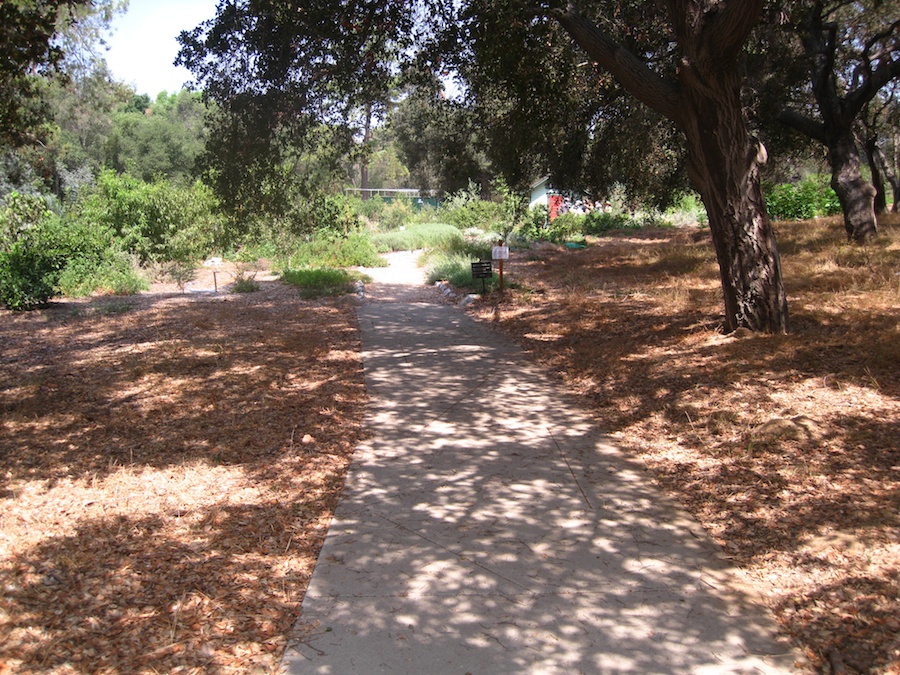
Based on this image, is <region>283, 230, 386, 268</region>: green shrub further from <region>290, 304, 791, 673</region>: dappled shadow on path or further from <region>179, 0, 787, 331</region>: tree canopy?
<region>290, 304, 791, 673</region>: dappled shadow on path

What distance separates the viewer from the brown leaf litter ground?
3381mm

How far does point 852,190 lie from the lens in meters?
15.3

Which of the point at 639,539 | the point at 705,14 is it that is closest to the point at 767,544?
the point at 639,539

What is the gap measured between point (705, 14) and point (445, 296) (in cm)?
857

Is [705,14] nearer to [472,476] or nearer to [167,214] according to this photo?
[472,476]

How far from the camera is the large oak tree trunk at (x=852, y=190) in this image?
15.2 metres

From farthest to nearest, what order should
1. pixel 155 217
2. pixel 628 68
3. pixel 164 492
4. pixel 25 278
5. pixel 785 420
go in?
pixel 155 217
pixel 25 278
pixel 628 68
pixel 785 420
pixel 164 492

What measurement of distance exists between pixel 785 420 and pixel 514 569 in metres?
2.66

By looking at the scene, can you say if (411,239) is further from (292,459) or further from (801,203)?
(292,459)

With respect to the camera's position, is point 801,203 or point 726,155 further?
point 801,203

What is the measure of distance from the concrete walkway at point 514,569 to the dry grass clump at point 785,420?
0.27 metres

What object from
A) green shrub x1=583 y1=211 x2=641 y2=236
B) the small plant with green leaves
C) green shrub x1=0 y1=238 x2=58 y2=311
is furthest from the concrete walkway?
green shrub x1=583 y1=211 x2=641 y2=236

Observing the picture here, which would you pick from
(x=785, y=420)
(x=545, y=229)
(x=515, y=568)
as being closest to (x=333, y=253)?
(x=545, y=229)

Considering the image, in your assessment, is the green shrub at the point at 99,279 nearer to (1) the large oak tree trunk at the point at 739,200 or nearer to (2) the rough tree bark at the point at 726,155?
(2) the rough tree bark at the point at 726,155
